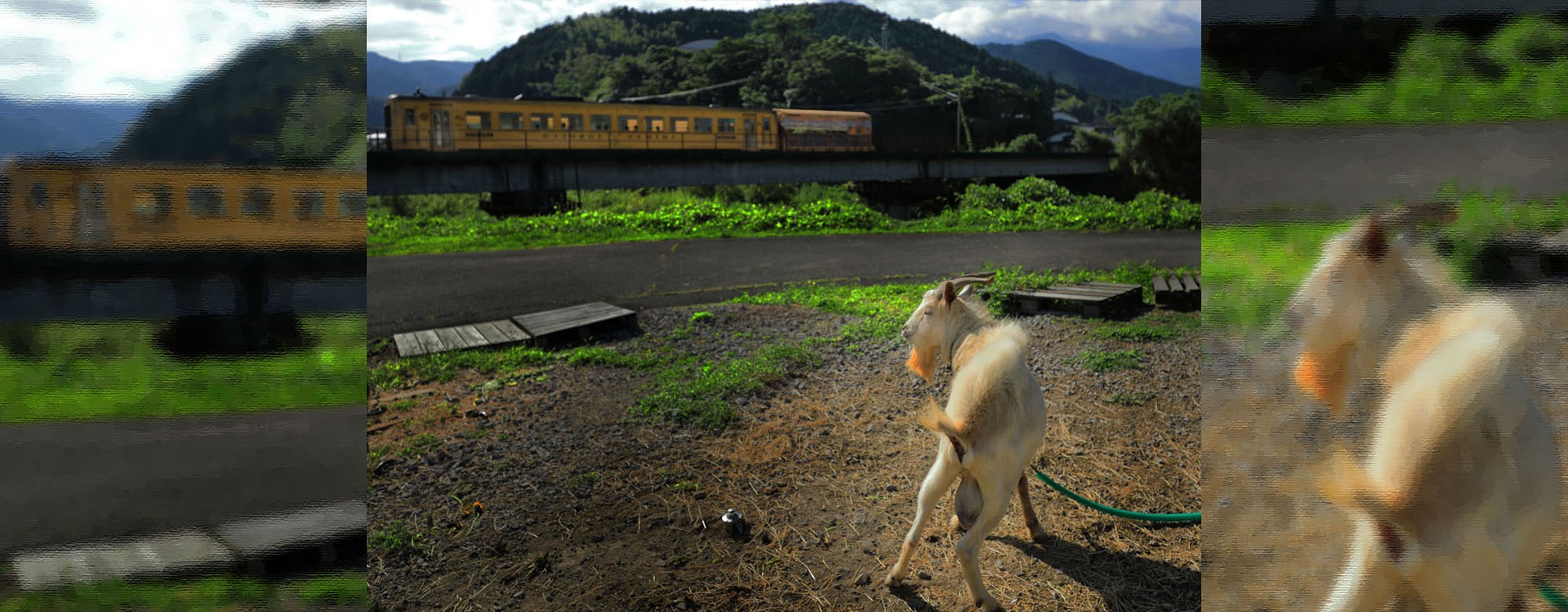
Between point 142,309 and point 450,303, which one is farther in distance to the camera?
point 450,303

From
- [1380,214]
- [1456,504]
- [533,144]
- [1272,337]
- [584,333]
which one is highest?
[533,144]

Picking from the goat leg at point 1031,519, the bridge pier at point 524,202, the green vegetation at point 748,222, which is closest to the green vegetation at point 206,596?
the goat leg at point 1031,519

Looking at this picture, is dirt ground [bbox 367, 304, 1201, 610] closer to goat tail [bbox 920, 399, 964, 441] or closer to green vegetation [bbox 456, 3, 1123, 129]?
goat tail [bbox 920, 399, 964, 441]

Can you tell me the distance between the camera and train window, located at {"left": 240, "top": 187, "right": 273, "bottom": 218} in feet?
2.84

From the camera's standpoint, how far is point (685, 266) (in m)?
12.6

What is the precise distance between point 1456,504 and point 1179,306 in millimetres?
7751

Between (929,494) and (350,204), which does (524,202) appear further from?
(350,204)

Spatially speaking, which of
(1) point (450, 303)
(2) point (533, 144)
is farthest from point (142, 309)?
(2) point (533, 144)

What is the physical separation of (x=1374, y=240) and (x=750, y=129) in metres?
27.4

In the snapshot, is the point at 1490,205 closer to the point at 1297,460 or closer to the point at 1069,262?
the point at 1297,460

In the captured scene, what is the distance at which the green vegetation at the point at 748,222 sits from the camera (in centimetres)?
1577

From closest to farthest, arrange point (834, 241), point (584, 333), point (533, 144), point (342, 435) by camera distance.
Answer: point (342, 435) → point (584, 333) → point (834, 241) → point (533, 144)

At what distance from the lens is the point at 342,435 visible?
93 cm

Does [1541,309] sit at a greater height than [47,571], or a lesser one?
greater
